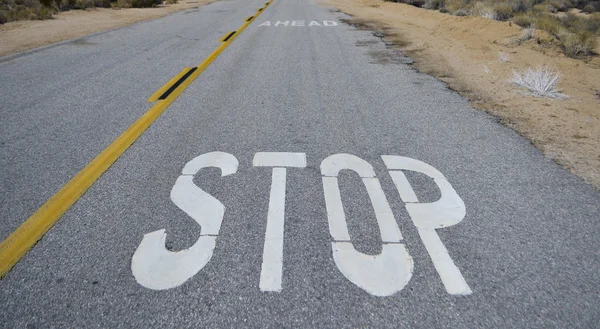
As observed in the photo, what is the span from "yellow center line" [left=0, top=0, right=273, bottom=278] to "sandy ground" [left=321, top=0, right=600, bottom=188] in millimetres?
4439

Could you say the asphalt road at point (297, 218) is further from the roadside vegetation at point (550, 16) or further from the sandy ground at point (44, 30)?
the roadside vegetation at point (550, 16)

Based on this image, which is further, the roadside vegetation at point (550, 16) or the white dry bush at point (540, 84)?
the roadside vegetation at point (550, 16)

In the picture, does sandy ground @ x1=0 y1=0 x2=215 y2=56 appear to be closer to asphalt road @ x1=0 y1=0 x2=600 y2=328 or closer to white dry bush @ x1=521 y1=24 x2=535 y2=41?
asphalt road @ x1=0 y1=0 x2=600 y2=328

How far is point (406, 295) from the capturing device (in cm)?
203

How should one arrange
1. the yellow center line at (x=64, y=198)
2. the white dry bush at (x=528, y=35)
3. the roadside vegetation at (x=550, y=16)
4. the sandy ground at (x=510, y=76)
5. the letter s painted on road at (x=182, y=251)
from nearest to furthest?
the letter s painted on road at (x=182, y=251) → the yellow center line at (x=64, y=198) → the sandy ground at (x=510, y=76) → the roadside vegetation at (x=550, y=16) → the white dry bush at (x=528, y=35)

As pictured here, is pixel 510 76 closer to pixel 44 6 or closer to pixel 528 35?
pixel 528 35

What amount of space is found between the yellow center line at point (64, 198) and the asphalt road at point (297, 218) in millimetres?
73

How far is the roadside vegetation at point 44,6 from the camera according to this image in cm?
1509

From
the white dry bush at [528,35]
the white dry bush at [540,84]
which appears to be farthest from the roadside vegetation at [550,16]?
the white dry bush at [540,84]

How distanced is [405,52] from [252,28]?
6.42 metres

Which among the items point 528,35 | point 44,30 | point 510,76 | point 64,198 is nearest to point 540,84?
point 510,76

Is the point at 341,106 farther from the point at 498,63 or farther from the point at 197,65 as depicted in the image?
the point at 498,63

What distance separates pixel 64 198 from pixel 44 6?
2011cm

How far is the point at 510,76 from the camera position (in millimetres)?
7121
